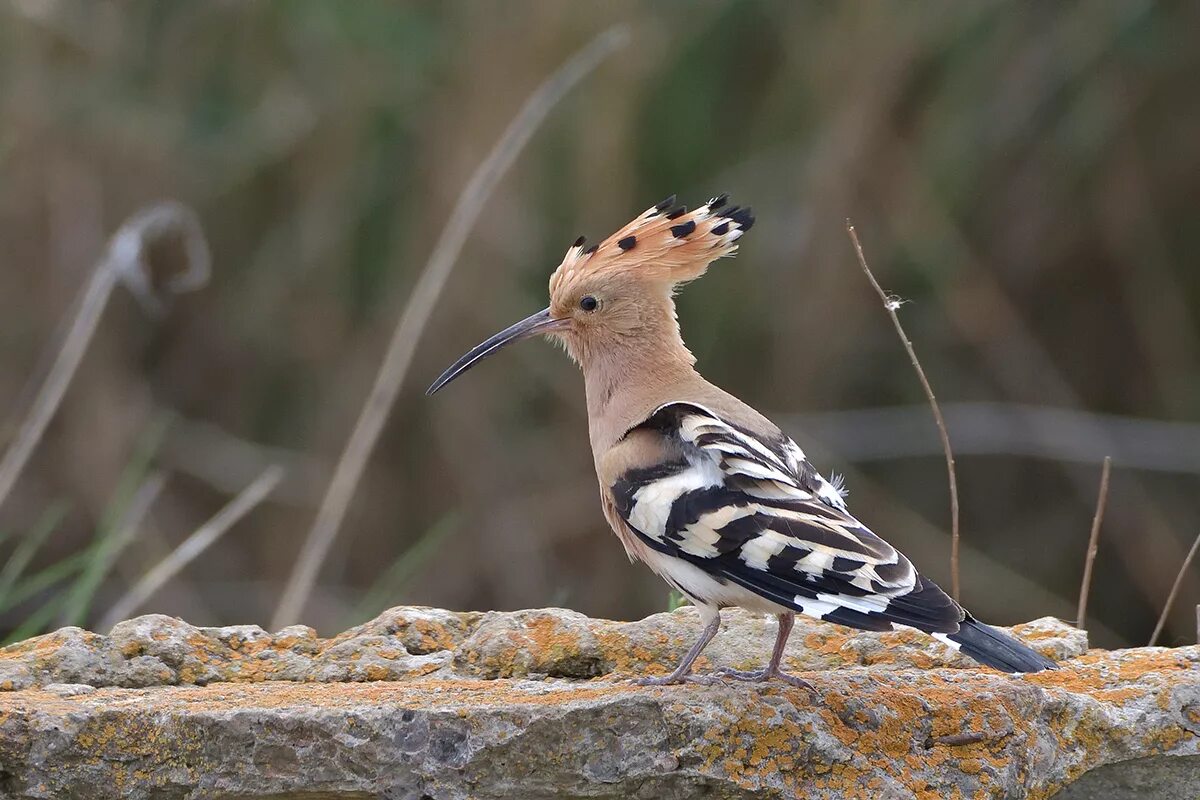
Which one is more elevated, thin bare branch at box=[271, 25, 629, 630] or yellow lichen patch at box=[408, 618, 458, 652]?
thin bare branch at box=[271, 25, 629, 630]

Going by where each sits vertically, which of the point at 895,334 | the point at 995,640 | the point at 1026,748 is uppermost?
the point at 895,334

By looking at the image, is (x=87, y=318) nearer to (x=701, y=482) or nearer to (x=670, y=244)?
(x=670, y=244)

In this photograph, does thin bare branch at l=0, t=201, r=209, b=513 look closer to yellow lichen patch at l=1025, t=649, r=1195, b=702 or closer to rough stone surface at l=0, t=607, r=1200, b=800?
rough stone surface at l=0, t=607, r=1200, b=800

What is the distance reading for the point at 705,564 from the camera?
2.36 metres

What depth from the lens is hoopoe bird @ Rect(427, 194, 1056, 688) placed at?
2.24 m

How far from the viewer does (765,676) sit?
2.34 meters

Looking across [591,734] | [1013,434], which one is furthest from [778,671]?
[1013,434]

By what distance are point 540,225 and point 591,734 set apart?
3214 mm

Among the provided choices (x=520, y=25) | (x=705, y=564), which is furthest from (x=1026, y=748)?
(x=520, y=25)

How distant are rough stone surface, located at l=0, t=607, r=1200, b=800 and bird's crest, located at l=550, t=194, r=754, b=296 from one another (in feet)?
2.80

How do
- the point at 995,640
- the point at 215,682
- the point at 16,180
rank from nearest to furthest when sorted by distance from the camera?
the point at 995,640 < the point at 215,682 < the point at 16,180

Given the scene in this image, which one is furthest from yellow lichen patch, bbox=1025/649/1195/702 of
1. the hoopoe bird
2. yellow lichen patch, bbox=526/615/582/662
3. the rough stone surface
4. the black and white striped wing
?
yellow lichen patch, bbox=526/615/582/662

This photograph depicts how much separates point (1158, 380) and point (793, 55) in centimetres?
149

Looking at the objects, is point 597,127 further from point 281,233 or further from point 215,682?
point 215,682
